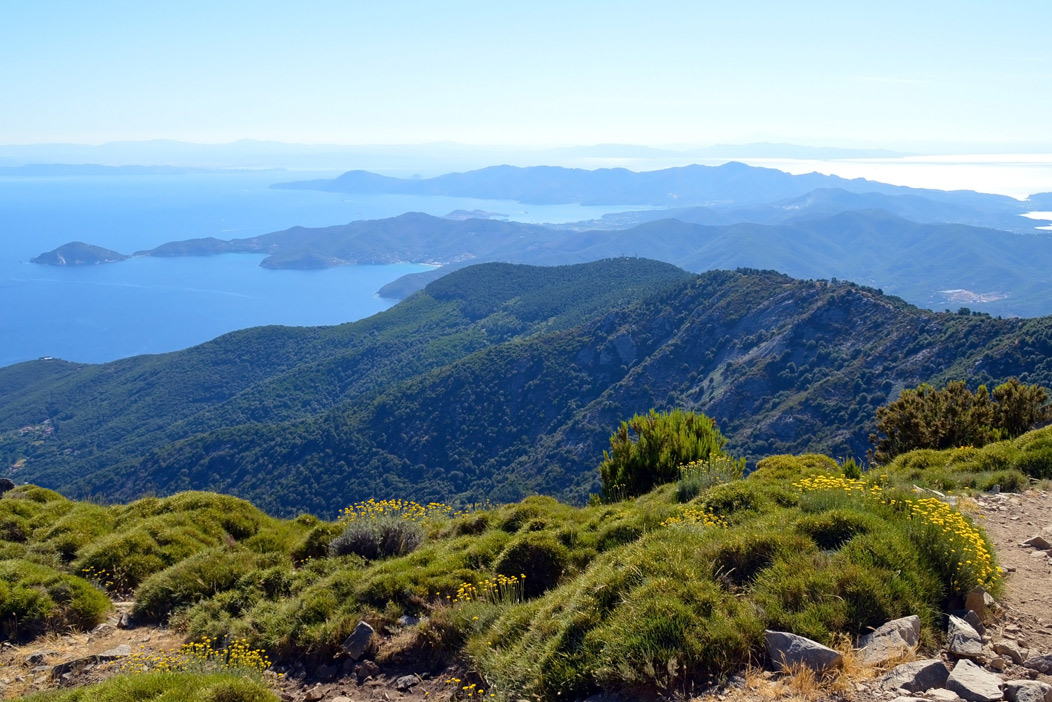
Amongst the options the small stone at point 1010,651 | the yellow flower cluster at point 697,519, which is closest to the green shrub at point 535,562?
the yellow flower cluster at point 697,519

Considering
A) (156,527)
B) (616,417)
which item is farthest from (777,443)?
(156,527)

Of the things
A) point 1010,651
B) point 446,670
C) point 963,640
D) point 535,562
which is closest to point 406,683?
point 446,670

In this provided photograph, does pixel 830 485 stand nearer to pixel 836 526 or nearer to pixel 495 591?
pixel 836 526

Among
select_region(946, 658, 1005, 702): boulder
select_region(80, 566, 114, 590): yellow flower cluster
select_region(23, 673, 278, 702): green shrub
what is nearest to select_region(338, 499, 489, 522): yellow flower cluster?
select_region(80, 566, 114, 590): yellow flower cluster

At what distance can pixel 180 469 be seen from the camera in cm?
7794

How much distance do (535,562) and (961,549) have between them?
399cm

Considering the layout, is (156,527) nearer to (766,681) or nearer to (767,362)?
(766,681)

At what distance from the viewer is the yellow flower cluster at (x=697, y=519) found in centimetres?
675

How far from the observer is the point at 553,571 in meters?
7.12

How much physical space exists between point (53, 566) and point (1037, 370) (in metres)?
53.8

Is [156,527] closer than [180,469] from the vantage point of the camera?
Yes

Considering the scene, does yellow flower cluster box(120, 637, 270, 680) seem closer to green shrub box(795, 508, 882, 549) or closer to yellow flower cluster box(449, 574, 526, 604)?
yellow flower cluster box(449, 574, 526, 604)

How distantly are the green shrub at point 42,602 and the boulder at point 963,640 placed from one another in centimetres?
834

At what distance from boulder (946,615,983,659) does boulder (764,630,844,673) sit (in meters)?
0.91
